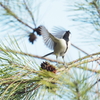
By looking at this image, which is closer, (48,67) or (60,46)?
(48,67)

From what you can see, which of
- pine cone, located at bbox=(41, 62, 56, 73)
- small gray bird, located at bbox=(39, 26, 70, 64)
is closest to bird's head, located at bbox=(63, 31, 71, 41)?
small gray bird, located at bbox=(39, 26, 70, 64)

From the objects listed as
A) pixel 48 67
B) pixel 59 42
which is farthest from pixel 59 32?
pixel 48 67

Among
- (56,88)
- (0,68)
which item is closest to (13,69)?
(0,68)

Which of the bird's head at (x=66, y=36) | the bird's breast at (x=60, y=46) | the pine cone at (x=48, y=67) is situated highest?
the pine cone at (x=48, y=67)

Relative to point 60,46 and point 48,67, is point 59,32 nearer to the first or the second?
point 60,46

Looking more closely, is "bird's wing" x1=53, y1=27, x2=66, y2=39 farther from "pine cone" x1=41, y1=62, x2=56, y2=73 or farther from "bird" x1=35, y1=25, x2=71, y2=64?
"pine cone" x1=41, y1=62, x2=56, y2=73

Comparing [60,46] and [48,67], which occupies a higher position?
[48,67]

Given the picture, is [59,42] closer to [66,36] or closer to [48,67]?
[66,36]

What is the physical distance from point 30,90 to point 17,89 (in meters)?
0.05

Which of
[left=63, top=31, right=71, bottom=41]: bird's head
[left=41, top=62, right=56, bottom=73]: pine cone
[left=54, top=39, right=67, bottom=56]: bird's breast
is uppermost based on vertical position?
[left=41, top=62, right=56, bottom=73]: pine cone

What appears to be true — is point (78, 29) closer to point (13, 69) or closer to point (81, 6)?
point (81, 6)

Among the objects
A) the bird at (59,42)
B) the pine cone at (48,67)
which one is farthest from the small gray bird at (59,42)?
the pine cone at (48,67)

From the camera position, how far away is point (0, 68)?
79 centimetres

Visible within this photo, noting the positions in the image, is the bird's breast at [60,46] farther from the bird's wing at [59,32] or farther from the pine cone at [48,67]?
the pine cone at [48,67]
